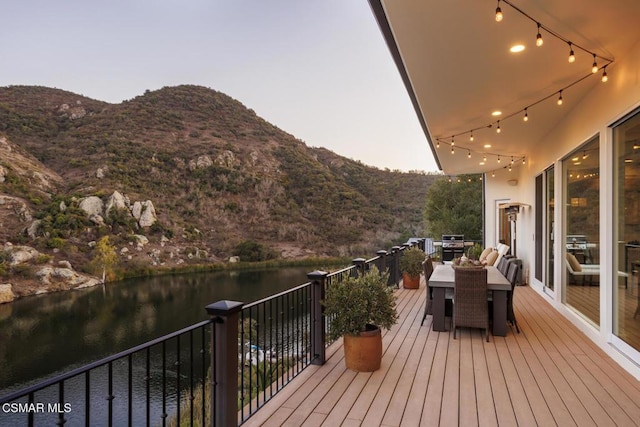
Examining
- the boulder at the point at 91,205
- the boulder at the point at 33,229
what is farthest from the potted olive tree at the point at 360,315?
the boulder at the point at 91,205

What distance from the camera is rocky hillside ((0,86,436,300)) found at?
21.9 meters

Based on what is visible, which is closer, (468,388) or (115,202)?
(468,388)

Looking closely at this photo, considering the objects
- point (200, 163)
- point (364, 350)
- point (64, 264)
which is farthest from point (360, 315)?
point (200, 163)

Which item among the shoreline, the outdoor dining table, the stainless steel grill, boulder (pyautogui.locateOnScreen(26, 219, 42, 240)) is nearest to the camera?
the outdoor dining table

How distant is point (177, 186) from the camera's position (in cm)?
2980

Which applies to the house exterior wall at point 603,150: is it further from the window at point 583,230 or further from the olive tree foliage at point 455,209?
the olive tree foliage at point 455,209

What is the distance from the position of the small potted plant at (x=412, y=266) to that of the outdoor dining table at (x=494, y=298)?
8.04 feet

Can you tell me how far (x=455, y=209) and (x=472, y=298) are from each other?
16.1 m

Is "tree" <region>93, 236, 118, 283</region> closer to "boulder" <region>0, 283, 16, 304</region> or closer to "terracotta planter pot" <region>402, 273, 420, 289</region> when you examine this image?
"boulder" <region>0, 283, 16, 304</region>

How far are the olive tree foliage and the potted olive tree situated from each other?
1629 cm

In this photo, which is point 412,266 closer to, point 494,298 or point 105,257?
point 494,298

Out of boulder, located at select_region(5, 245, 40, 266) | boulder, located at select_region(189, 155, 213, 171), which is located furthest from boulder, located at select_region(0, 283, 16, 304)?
boulder, located at select_region(189, 155, 213, 171)

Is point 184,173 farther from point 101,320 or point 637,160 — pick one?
point 637,160
